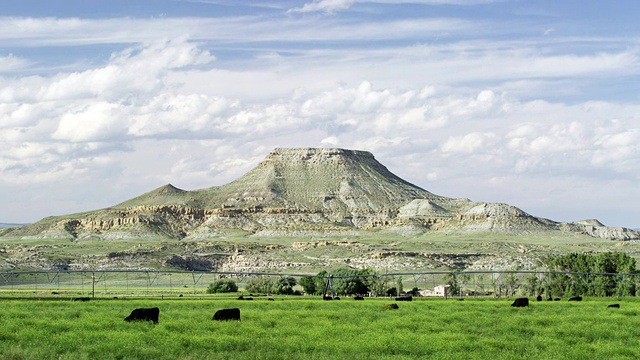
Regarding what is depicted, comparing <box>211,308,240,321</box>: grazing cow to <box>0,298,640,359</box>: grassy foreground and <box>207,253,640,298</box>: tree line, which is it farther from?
<box>207,253,640,298</box>: tree line

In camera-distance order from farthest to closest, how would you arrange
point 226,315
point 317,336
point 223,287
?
point 223,287, point 226,315, point 317,336

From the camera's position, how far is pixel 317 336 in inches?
1496

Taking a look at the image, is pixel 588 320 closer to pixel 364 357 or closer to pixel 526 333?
pixel 526 333

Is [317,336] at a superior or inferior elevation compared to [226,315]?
inferior

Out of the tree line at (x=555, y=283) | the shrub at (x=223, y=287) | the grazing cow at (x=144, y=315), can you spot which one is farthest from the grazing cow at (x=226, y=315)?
the shrub at (x=223, y=287)

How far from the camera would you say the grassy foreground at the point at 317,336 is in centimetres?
3300

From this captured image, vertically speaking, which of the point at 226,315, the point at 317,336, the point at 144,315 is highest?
the point at 144,315

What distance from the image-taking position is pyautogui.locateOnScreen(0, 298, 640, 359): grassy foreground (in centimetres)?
3300

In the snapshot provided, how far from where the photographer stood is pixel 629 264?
125 meters

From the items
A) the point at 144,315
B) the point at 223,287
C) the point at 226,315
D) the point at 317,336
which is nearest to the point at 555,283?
the point at 223,287

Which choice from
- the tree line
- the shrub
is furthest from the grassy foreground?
the shrub

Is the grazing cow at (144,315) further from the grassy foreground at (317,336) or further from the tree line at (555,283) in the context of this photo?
the tree line at (555,283)

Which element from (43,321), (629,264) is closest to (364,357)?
(43,321)

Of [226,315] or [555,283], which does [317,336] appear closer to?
[226,315]
